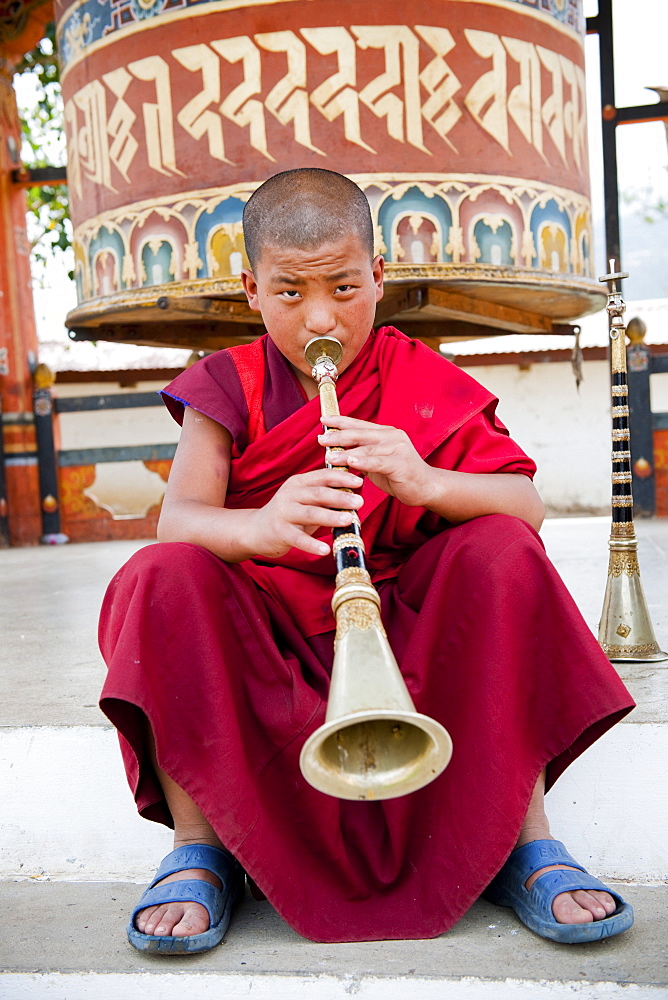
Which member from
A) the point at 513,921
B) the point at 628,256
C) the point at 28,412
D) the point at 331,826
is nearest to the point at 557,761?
the point at 513,921

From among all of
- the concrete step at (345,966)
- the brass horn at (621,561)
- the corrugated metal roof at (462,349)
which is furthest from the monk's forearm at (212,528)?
the corrugated metal roof at (462,349)

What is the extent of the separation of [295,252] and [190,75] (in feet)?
7.32

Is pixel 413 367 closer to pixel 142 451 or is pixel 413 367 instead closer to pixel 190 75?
pixel 190 75

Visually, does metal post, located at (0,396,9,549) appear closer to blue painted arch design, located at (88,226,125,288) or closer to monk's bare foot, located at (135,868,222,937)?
blue painted arch design, located at (88,226,125,288)

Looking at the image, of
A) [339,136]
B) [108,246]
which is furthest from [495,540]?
[108,246]

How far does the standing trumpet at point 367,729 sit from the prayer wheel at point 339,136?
2.36 m

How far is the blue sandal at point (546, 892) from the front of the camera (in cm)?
130

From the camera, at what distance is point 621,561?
2.21 m

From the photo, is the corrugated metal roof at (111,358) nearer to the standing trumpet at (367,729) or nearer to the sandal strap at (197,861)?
the sandal strap at (197,861)

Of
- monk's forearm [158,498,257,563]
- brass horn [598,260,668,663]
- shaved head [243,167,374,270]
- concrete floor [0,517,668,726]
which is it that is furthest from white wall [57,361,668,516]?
monk's forearm [158,498,257,563]

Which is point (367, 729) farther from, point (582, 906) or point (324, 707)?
point (582, 906)

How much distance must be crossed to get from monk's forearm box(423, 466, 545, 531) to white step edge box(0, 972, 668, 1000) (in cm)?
66

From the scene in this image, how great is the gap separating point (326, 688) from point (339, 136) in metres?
2.45

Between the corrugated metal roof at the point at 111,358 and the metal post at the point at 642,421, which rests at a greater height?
the corrugated metal roof at the point at 111,358
